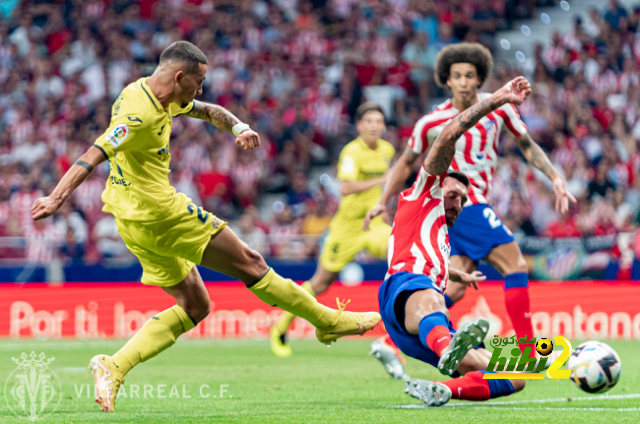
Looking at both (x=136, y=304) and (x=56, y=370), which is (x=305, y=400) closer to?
(x=56, y=370)

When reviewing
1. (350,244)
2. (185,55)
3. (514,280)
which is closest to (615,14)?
(350,244)

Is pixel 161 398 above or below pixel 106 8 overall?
below

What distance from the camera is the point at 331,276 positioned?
1072 cm

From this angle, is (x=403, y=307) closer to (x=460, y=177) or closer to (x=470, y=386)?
(x=470, y=386)

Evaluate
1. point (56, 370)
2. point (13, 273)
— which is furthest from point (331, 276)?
point (13, 273)

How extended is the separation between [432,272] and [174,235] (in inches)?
66.4

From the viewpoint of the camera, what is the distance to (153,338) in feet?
20.3

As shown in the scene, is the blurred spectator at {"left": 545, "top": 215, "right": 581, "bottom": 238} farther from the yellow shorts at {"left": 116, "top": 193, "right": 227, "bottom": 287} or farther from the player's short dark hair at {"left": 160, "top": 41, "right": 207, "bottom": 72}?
the player's short dark hair at {"left": 160, "top": 41, "right": 207, "bottom": 72}

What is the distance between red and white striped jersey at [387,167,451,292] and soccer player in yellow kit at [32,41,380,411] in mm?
967

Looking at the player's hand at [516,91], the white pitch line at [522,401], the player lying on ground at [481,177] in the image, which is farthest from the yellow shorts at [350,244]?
the player's hand at [516,91]

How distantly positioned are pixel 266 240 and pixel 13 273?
13.6 ft

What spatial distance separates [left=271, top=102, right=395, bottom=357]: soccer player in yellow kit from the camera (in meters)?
10.7

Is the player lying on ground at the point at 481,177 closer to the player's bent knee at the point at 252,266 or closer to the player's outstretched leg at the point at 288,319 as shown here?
the player's bent knee at the point at 252,266

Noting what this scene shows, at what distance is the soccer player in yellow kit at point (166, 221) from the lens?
18.0 feet
